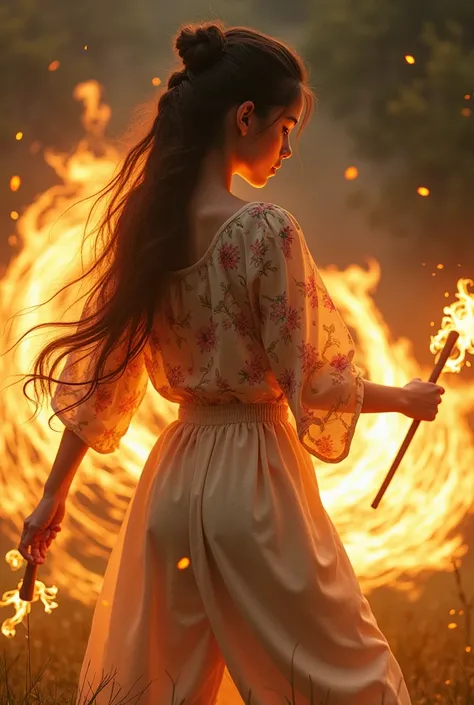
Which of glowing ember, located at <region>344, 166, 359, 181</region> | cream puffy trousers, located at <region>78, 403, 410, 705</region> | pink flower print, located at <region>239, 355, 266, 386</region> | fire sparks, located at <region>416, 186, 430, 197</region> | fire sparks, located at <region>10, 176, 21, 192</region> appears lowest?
fire sparks, located at <region>416, 186, 430, 197</region>

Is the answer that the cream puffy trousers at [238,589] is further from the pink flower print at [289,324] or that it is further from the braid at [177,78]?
the braid at [177,78]

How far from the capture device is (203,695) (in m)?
1.81

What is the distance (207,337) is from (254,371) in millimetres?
108

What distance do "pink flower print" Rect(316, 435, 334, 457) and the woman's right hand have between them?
0.16 metres

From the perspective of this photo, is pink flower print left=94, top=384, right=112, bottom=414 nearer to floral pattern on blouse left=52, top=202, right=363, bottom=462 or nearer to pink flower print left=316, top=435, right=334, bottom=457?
floral pattern on blouse left=52, top=202, right=363, bottom=462

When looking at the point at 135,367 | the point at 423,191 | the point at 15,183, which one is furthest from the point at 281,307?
the point at 423,191

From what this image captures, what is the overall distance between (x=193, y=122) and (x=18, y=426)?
62.1 inches

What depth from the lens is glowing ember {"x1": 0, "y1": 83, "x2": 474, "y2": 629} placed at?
9.64 ft

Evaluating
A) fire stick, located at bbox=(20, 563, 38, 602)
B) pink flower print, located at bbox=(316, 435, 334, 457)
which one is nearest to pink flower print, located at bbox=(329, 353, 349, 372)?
pink flower print, located at bbox=(316, 435, 334, 457)

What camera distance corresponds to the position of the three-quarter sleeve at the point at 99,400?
6.44ft

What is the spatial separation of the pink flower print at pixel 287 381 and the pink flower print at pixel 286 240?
0.66ft

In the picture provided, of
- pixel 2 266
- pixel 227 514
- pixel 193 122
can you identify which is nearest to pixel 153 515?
pixel 227 514

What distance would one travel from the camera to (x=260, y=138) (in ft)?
6.21

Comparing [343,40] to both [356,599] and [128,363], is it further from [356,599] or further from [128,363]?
[356,599]
